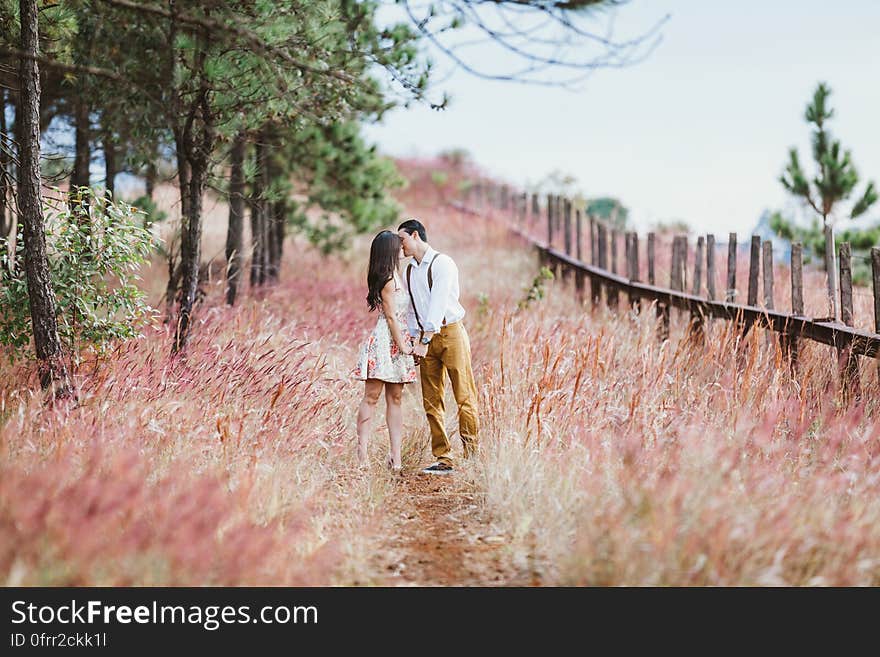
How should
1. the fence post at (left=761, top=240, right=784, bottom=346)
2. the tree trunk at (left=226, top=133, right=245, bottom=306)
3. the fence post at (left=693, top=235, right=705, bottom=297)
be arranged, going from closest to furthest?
the fence post at (left=761, top=240, right=784, bottom=346) < the fence post at (left=693, top=235, right=705, bottom=297) < the tree trunk at (left=226, top=133, right=245, bottom=306)

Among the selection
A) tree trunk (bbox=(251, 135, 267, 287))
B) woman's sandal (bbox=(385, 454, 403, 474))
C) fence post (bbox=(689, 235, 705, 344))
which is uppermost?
tree trunk (bbox=(251, 135, 267, 287))

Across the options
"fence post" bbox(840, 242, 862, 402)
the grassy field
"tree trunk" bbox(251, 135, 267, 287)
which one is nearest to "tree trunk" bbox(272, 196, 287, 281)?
"tree trunk" bbox(251, 135, 267, 287)

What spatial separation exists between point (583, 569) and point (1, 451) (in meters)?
2.94

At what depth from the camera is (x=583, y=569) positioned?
12.1 feet

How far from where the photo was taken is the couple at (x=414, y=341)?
5.59 metres

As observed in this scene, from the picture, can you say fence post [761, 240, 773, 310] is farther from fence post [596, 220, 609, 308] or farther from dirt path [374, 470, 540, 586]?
fence post [596, 220, 609, 308]

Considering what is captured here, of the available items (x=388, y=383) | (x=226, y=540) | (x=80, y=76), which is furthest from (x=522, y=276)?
(x=226, y=540)

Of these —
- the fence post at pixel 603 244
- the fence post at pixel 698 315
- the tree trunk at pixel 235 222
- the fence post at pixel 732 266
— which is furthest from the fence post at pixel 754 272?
the tree trunk at pixel 235 222

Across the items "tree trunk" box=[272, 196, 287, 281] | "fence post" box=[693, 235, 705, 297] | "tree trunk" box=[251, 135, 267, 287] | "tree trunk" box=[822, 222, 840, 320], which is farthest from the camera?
"tree trunk" box=[272, 196, 287, 281]

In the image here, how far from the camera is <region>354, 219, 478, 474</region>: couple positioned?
559 centimetres

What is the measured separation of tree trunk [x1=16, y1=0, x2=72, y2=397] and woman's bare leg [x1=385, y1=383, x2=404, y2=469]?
209cm

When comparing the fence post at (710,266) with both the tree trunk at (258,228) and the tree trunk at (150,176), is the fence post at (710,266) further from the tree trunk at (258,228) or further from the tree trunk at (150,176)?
the tree trunk at (150,176)

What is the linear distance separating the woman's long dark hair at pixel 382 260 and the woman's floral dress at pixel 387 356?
0.39ft
